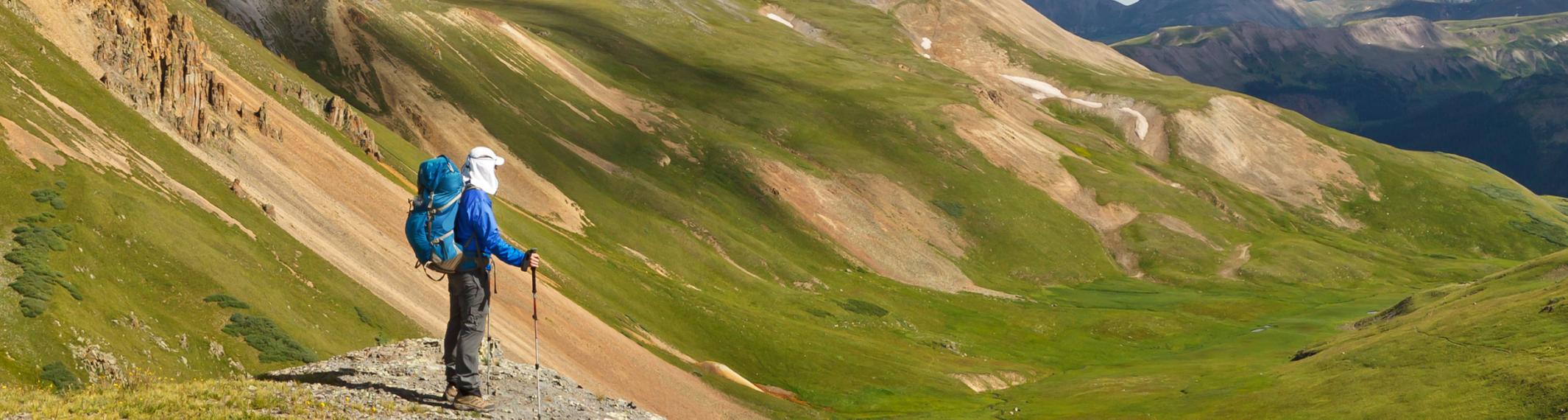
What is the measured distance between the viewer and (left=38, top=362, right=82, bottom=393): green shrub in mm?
25344

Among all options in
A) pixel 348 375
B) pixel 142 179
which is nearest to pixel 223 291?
pixel 142 179

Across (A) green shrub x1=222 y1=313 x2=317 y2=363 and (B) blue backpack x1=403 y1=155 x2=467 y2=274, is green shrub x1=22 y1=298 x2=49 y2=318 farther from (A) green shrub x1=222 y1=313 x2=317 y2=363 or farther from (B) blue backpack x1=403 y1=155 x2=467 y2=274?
(B) blue backpack x1=403 y1=155 x2=467 y2=274

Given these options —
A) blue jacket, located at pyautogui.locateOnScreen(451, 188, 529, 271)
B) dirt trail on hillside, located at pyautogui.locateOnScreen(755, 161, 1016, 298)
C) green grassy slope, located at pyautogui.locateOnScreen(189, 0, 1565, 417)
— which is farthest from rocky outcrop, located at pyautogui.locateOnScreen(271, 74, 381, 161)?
blue jacket, located at pyautogui.locateOnScreen(451, 188, 529, 271)

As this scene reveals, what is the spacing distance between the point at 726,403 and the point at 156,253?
30.9 metres

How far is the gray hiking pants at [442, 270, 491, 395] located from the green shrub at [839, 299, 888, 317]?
78925mm

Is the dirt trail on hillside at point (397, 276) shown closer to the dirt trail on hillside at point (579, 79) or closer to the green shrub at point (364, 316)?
the green shrub at point (364, 316)

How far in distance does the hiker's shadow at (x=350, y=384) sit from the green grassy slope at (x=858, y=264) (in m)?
41.1

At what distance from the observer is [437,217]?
2158cm

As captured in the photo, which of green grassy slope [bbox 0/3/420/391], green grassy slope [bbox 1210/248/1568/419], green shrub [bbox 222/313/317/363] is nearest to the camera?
green grassy slope [bbox 0/3/420/391]

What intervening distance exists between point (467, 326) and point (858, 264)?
10082 cm

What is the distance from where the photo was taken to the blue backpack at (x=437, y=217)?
70.3 feet

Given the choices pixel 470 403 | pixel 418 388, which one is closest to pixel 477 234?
pixel 470 403

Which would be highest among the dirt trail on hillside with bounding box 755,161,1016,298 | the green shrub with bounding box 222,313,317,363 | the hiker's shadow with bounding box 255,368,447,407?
the hiker's shadow with bounding box 255,368,447,407

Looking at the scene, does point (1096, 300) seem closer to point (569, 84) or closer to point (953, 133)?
point (953, 133)
